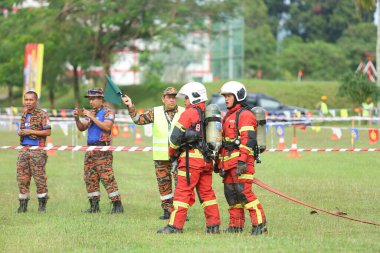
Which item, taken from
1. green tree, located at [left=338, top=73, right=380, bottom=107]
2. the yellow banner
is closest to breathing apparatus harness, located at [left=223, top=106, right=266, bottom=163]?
the yellow banner

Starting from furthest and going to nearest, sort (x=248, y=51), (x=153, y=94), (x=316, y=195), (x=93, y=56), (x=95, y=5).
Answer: (x=248, y=51) < (x=153, y=94) < (x=93, y=56) < (x=95, y=5) < (x=316, y=195)

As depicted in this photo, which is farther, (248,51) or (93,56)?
(248,51)

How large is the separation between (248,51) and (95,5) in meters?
22.9

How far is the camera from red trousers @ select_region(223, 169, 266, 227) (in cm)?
1018

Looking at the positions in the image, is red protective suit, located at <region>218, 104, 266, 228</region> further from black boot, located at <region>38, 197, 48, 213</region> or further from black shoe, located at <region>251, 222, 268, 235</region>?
black boot, located at <region>38, 197, 48, 213</region>

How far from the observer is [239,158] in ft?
33.0

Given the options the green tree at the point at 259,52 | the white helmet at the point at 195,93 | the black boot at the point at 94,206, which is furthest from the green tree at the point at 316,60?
the white helmet at the point at 195,93

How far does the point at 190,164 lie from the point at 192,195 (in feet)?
1.29

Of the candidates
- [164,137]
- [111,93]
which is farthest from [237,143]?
[111,93]

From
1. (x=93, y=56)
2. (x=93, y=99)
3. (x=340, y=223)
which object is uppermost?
(x=93, y=56)

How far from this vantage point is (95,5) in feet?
161

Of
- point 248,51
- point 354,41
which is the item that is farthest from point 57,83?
point 354,41

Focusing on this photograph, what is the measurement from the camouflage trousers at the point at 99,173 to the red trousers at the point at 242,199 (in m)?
2.69

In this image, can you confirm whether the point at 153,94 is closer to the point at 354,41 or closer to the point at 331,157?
the point at 354,41
